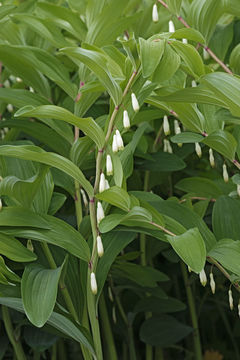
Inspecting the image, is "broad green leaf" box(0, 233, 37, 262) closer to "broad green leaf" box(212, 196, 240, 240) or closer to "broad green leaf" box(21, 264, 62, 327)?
"broad green leaf" box(21, 264, 62, 327)

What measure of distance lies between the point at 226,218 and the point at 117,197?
261mm

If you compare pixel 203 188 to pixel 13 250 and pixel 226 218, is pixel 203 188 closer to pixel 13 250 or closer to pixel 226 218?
pixel 226 218

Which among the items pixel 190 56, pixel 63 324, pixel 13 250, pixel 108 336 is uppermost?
pixel 190 56

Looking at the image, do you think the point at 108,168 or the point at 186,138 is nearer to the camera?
the point at 108,168

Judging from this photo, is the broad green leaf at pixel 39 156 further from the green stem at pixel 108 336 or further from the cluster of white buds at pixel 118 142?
the green stem at pixel 108 336

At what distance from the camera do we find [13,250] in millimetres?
822

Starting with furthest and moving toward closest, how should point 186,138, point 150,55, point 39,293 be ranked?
point 186,138 → point 39,293 → point 150,55

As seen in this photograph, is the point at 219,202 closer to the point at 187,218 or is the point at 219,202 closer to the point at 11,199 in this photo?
the point at 187,218

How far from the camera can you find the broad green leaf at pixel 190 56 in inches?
29.2

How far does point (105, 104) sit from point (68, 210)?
0.29 meters

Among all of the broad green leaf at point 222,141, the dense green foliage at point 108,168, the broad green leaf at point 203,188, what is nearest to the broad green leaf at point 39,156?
the dense green foliage at point 108,168

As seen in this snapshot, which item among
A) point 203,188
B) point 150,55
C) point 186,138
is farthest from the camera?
point 203,188

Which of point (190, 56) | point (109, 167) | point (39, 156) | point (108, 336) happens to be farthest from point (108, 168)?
point (108, 336)

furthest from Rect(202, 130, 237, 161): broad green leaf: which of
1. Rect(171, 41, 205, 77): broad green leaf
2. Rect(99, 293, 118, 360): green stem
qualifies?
Rect(99, 293, 118, 360): green stem
